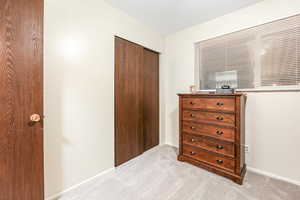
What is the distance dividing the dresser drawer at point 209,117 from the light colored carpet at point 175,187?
761 mm

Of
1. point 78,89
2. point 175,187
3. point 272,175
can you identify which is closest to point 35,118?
point 78,89

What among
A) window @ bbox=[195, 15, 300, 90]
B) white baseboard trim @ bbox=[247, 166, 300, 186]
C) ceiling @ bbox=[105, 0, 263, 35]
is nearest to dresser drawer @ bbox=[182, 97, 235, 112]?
window @ bbox=[195, 15, 300, 90]

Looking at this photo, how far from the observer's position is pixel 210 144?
1.97 metres

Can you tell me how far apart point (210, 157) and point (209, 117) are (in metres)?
0.59

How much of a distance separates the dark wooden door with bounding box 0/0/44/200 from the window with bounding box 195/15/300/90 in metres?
2.49

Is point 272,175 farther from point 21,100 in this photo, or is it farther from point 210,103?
point 21,100

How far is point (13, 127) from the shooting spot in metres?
1.06

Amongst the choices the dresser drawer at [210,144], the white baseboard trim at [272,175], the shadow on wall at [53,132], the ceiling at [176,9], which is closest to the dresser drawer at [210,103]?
the dresser drawer at [210,144]

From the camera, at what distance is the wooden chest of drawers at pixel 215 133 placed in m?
1.74

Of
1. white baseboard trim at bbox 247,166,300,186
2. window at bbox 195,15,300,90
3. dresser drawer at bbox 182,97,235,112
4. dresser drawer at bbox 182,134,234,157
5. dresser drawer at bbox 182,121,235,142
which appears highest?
window at bbox 195,15,300,90

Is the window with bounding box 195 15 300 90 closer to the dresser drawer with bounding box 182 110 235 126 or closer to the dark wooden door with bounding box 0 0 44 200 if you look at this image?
the dresser drawer with bounding box 182 110 235 126

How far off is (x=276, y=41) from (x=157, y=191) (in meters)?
2.56

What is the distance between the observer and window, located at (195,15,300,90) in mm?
1771

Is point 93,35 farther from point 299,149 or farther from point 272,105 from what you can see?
point 299,149
